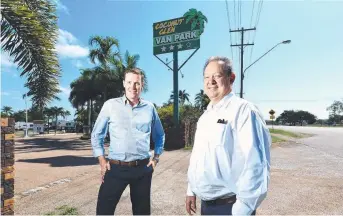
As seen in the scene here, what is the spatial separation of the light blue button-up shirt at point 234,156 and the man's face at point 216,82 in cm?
8

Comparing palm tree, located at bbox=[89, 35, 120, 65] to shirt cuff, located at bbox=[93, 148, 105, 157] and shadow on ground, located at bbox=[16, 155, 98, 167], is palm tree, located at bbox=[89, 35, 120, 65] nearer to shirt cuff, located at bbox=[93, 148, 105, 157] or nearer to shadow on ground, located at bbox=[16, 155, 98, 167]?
shadow on ground, located at bbox=[16, 155, 98, 167]

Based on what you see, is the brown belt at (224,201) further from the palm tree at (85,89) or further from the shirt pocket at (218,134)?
the palm tree at (85,89)

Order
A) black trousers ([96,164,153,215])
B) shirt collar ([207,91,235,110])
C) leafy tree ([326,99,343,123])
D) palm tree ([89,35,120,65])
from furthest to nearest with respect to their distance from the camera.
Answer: leafy tree ([326,99,343,123]) < palm tree ([89,35,120,65]) < black trousers ([96,164,153,215]) < shirt collar ([207,91,235,110])

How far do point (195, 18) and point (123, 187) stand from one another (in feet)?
55.6

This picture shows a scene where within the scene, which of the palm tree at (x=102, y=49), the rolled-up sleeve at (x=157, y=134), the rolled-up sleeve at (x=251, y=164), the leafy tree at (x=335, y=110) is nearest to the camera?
the rolled-up sleeve at (x=251, y=164)

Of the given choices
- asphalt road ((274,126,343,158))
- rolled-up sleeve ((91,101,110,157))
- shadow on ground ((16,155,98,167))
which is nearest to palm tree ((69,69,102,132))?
shadow on ground ((16,155,98,167))

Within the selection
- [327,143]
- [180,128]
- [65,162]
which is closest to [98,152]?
[65,162]

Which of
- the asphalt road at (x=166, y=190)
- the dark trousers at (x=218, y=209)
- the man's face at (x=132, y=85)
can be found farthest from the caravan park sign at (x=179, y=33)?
the dark trousers at (x=218, y=209)

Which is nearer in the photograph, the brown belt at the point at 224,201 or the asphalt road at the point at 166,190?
the brown belt at the point at 224,201

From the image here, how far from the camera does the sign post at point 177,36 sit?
1873 cm

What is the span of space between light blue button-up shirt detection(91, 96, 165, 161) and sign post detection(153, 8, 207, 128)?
15.3 m

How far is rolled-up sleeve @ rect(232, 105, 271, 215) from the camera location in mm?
1862

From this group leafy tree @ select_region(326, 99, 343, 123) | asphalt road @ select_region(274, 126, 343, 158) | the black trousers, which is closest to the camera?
the black trousers

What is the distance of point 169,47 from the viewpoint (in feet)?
64.7
